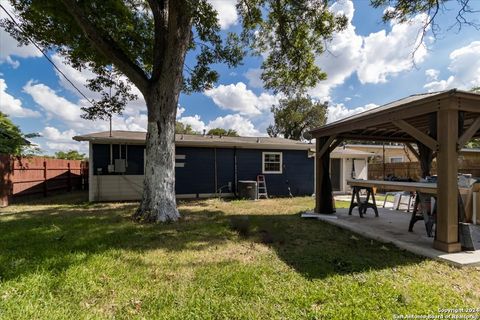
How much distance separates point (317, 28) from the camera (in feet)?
26.8

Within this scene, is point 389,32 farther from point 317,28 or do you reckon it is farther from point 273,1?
point 273,1

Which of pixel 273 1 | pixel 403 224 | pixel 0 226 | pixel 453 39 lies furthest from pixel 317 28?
pixel 0 226

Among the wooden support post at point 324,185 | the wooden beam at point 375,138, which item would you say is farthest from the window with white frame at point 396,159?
the wooden support post at point 324,185

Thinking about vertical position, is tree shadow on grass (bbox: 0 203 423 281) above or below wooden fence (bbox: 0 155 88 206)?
below

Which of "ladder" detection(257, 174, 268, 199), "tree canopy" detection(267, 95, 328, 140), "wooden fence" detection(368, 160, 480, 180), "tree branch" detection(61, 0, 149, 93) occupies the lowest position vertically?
"ladder" detection(257, 174, 268, 199)

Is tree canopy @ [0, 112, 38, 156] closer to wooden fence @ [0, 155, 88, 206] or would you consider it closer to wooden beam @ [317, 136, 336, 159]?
wooden fence @ [0, 155, 88, 206]

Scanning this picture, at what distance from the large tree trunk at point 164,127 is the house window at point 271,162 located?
6398 millimetres

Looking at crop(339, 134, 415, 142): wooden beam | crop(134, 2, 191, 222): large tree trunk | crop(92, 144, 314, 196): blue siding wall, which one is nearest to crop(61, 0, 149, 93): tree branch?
crop(134, 2, 191, 222): large tree trunk

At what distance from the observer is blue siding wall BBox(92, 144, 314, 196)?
34.6ft

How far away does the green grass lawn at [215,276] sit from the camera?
2.51m

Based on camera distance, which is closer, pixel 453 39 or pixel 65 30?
pixel 453 39

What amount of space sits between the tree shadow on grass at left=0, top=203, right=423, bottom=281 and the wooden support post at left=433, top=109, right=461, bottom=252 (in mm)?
672

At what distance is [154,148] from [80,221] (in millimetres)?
2510

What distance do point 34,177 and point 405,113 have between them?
1321 cm
